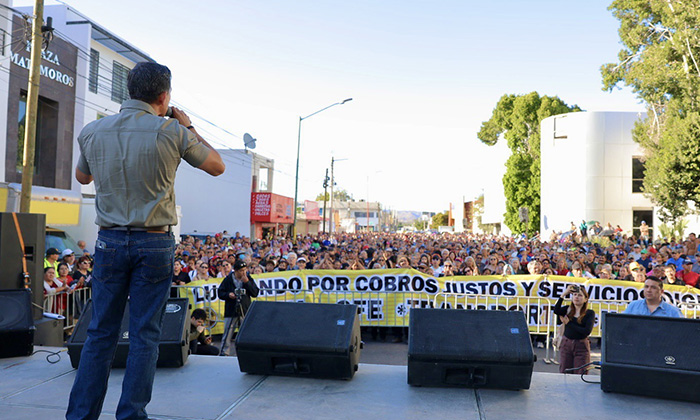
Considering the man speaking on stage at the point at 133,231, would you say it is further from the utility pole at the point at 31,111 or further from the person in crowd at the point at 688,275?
the person in crowd at the point at 688,275

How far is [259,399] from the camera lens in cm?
376

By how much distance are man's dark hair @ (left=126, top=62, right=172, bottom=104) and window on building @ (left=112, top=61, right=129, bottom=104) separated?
1176 inches

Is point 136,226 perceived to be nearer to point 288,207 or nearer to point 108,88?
point 108,88

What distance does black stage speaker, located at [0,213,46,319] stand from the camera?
213 inches

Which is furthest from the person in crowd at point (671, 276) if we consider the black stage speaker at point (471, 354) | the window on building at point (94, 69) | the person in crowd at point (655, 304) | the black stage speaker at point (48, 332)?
the window on building at point (94, 69)

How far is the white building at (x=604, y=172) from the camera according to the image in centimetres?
4003

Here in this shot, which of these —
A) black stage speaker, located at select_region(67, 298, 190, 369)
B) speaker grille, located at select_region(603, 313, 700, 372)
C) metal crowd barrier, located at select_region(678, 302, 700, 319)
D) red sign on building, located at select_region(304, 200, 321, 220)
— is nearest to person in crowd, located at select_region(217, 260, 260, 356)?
black stage speaker, located at select_region(67, 298, 190, 369)

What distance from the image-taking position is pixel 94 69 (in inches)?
1095

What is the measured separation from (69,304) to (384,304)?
594 centimetres

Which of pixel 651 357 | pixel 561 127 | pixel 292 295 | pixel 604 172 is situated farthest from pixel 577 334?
pixel 561 127

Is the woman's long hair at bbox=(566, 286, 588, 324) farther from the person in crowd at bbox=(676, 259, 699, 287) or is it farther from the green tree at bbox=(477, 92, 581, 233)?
the green tree at bbox=(477, 92, 581, 233)

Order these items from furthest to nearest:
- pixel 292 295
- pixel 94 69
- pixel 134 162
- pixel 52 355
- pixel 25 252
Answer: pixel 94 69 < pixel 292 295 < pixel 25 252 < pixel 52 355 < pixel 134 162

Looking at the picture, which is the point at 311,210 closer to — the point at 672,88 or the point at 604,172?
the point at 604,172

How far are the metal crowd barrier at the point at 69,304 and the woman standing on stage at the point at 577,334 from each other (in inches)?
293
